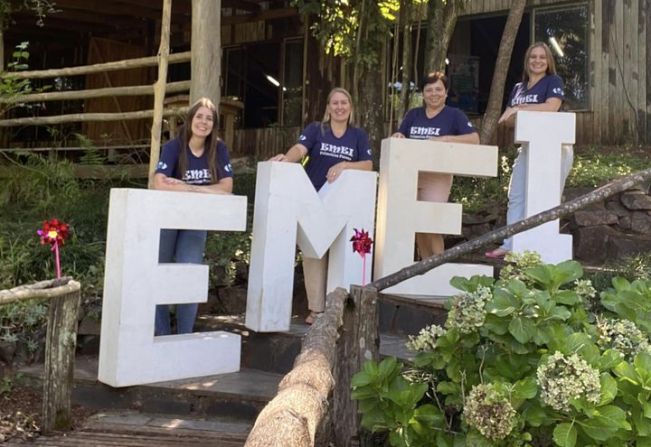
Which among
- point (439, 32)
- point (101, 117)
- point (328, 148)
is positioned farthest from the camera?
point (439, 32)

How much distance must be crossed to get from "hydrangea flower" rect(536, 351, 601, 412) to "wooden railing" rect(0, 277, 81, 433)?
239 centimetres

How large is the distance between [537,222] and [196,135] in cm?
212

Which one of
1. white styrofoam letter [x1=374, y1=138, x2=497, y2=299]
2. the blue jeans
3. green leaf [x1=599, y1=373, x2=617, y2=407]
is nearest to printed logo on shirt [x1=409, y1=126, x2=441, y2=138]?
white styrofoam letter [x1=374, y1=138, x2=497, y2=299]

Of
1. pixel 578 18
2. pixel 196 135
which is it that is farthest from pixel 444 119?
pixel 578 18

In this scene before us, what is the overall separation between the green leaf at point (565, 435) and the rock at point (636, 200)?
4.47 m

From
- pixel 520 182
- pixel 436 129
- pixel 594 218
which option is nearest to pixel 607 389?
pixel 520 182

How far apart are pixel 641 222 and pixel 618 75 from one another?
378cm

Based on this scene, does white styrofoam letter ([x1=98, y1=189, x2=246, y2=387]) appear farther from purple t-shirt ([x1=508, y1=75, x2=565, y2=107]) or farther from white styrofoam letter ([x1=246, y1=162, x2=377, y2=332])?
purple t-shirt ([x1=508, y1=75, x2=565, y2=107])

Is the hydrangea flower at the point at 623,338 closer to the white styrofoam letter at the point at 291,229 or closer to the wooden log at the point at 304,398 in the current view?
the wooden log at the point at 304,398

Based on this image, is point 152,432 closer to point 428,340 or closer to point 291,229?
point 291,229

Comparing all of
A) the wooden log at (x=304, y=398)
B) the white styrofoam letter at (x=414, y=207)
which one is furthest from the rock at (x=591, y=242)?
the wooden log at (x=304, y=398)

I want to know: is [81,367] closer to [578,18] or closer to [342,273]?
[342,273]

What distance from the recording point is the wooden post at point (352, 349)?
3123 millimetres

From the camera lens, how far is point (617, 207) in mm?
6703
